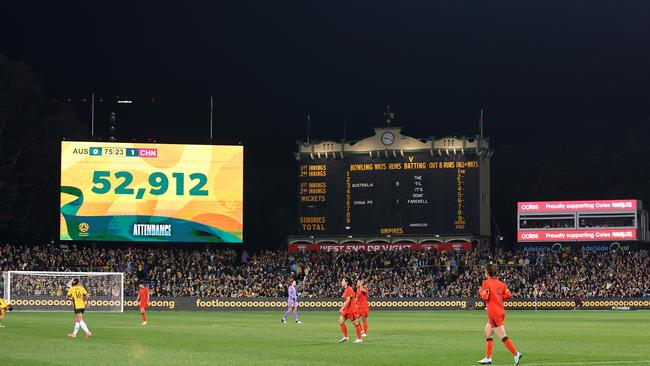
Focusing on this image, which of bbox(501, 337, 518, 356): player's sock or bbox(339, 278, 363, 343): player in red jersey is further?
bbox(339, 278, 363, 343): player in red jersey

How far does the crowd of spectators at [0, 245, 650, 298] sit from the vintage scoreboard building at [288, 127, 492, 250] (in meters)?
1.64

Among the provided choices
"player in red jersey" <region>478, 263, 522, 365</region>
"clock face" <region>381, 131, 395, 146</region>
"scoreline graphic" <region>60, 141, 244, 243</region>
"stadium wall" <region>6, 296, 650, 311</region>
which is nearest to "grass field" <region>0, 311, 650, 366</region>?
"player in red jersey" <region>478, 263, 522, 365</region>

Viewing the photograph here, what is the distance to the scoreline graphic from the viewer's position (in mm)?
78500

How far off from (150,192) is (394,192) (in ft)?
62.3

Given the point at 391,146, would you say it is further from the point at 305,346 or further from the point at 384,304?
the point at 305,346

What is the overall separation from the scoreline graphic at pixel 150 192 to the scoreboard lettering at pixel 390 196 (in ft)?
26.5

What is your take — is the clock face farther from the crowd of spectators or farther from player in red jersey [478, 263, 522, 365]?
player in red jersey [478, 263, 522, 365]

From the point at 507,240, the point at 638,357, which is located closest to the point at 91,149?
the point at 638,357

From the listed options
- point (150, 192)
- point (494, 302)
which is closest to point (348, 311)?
point (494, 302)

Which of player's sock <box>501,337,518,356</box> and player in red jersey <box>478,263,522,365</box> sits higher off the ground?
player in red jersey <box>478,263,522,365</box>

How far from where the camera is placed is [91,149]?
258 feet

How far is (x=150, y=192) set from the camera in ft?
261

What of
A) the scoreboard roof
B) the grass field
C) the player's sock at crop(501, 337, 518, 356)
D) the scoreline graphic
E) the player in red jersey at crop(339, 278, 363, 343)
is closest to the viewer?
the player's sock at crop(501, 337, 518, 356)

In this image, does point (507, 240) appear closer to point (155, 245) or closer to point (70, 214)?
point (155, 245)
